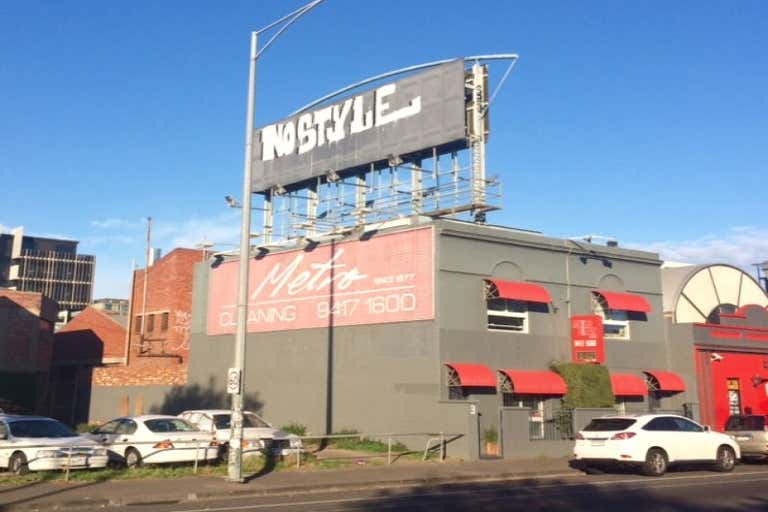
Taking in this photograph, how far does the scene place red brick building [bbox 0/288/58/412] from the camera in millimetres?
44969

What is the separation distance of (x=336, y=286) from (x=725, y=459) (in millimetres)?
14455

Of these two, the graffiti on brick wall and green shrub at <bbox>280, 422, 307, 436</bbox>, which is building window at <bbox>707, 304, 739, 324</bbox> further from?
the graffiti on brick wall

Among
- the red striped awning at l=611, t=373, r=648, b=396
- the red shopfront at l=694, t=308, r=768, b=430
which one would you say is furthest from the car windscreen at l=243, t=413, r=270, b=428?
the red shopfront at l=694, t=308, r=768, b=430

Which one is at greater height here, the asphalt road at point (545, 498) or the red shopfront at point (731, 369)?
the red shopfront at point (731, 369)

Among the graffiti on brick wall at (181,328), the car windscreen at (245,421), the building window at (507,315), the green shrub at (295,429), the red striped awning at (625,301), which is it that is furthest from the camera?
the graffiti on brick wall at (181,328)

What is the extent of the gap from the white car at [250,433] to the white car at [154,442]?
0.83m

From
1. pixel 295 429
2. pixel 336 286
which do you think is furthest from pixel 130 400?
pixel 336 286

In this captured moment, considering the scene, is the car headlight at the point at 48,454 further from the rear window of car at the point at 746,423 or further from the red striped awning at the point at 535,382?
the rear window of car at the point at 746,423

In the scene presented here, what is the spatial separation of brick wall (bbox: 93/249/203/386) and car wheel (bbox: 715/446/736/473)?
25.5 m

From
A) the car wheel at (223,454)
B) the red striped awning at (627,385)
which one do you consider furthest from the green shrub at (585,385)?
the car wheel at (223,454)

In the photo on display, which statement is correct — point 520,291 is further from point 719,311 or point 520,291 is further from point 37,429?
point 37,429

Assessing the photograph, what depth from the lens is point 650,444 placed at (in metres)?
20.2

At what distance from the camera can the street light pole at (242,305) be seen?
1770 cm

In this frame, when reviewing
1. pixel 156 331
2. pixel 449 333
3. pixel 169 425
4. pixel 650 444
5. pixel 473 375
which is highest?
pixel 156 331
